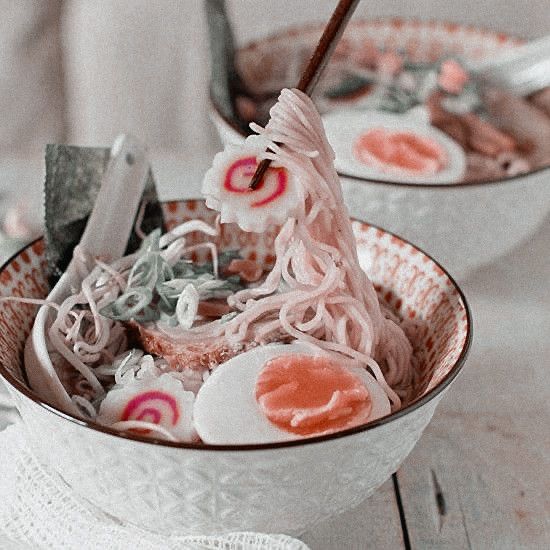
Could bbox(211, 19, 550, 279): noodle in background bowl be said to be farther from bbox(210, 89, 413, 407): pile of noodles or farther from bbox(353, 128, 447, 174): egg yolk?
bbox(210, 89, 413, 407): pile of noodles

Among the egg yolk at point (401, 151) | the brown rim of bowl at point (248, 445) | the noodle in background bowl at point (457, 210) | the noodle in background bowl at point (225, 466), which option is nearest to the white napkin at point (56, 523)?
the noodle in background bowl at point (225, 466)

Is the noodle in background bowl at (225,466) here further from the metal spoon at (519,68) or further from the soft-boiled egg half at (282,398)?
the metal spoon at (519,68)

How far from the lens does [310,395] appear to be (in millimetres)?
750

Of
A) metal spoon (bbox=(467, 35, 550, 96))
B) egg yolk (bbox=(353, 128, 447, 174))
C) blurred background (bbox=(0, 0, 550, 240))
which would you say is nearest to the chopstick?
egg yolk (bbox=(353, 128, 447, 174))

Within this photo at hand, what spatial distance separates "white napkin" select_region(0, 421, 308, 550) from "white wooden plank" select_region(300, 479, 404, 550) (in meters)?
0.11

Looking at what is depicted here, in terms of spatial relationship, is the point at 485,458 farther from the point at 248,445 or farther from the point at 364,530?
the point at 248,445

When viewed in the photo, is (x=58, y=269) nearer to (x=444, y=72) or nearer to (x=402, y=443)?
(x=402, y=443)

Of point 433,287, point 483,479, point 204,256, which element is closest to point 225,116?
point 204,256

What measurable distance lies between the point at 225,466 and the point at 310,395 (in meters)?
0.11

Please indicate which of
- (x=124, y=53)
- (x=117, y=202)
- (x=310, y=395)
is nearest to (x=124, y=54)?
(x=124, y=53)

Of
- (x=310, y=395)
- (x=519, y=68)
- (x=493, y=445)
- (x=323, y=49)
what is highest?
(x=323, y=49)

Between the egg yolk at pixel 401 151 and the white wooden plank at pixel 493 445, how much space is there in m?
0.16

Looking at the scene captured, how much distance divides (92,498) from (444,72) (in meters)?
0.93

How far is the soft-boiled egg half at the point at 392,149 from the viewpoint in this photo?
47.6 inches
